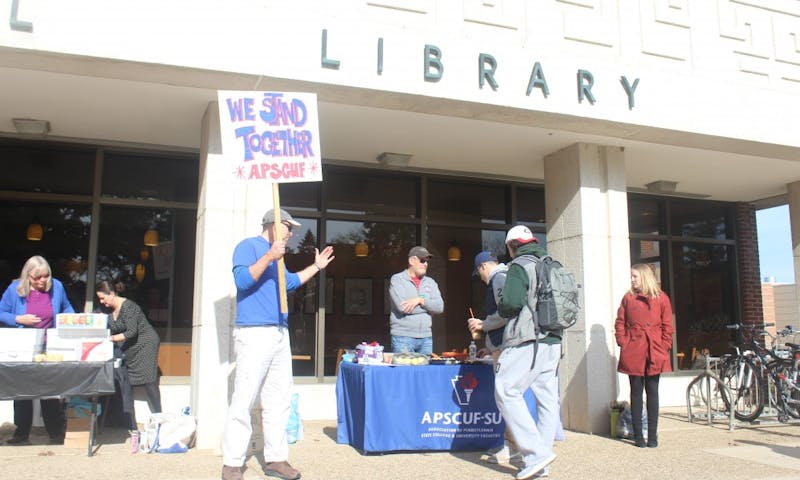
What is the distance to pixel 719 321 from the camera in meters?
12.1

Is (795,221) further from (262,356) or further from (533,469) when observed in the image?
(262,356)

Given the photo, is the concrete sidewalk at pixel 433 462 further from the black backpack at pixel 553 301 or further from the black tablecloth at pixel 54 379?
the black backpack at pixel 553 301

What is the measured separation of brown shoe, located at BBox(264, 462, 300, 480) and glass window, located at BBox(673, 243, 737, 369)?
8.37m

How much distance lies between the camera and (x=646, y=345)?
686 centimetres

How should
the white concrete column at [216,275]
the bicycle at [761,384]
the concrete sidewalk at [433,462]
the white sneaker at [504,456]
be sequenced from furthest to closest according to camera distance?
the bicycle at [761,384], the white concrete column at [216,275], the white sneaker at [504,456], the concrete sidewalk at [433,462]

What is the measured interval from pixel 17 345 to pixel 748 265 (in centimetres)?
1128

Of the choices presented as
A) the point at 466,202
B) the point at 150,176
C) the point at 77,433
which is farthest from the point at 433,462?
the point at 150,176

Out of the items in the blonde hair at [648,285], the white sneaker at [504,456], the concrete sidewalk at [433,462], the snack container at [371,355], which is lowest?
the concrete sidewalk at [433,462]

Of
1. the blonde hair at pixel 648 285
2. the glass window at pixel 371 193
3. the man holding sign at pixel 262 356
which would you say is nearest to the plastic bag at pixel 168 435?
the man holding sign at pixel 262 356

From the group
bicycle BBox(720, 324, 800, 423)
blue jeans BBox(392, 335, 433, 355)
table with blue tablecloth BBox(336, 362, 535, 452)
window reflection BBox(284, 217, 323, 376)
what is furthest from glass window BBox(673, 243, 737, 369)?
window reflection BBox(284, 217, 323, 376)

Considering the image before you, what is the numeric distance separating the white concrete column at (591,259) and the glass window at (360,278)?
2.39 m

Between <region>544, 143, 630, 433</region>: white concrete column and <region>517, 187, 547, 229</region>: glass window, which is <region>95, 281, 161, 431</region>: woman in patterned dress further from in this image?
<region>517, 187, 547, 229</region>: glass window

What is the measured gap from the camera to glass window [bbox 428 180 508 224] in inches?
402

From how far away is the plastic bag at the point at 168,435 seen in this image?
6402 mm
